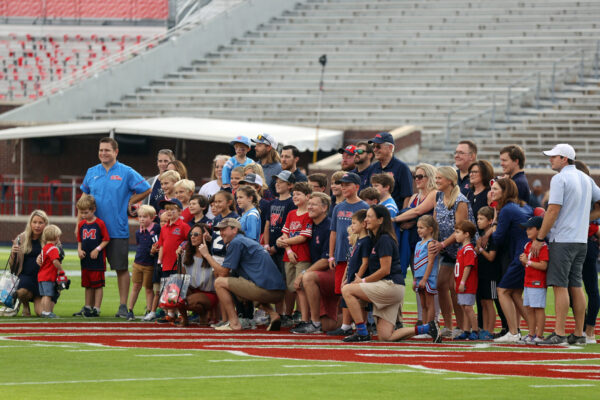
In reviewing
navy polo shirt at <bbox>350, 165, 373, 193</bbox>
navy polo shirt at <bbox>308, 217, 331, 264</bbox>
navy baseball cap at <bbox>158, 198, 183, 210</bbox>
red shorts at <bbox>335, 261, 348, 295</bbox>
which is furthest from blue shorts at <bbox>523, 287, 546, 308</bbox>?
navy baseball cap at <bbox>158, 198, 183, 210</bbox>

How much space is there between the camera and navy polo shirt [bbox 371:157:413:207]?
13.2 metres

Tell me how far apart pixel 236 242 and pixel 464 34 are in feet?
84.3

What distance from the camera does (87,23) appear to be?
4975cm

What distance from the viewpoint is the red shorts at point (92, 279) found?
1420 centimetres

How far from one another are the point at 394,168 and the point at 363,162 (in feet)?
1.38

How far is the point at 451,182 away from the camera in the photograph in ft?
40.8

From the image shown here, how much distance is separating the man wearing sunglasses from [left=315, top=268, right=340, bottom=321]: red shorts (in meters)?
1.12

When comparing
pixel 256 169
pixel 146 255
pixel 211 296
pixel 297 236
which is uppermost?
pixel 256 169

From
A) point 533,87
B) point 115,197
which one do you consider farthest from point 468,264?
point 533,87

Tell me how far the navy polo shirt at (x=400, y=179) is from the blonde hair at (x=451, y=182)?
751 millimetres

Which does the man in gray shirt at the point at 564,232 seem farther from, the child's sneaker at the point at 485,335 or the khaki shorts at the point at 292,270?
the khaki shorts at the point at 292,270

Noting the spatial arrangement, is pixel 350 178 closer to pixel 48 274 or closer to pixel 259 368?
pixel 259 368

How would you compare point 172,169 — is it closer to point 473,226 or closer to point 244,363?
point 473,226

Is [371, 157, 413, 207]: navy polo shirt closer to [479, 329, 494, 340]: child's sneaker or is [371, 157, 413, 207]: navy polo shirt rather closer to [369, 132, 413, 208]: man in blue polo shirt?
[369, 132, 413, 208]: man in blue polo shirt
